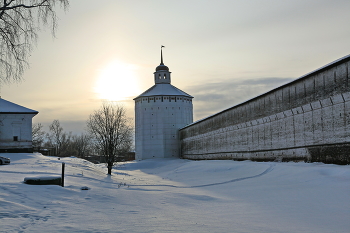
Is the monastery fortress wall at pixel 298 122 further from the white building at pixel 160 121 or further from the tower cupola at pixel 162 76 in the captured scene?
the tower cupola at pixel 162 76

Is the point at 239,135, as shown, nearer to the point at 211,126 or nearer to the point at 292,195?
the point at 211,126

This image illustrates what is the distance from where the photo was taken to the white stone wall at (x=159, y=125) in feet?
169

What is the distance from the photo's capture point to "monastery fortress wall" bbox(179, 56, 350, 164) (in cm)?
1511

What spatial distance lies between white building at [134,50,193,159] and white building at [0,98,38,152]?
63.2 feet

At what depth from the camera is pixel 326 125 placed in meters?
16.1

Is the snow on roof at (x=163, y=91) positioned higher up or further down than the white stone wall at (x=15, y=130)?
higher up

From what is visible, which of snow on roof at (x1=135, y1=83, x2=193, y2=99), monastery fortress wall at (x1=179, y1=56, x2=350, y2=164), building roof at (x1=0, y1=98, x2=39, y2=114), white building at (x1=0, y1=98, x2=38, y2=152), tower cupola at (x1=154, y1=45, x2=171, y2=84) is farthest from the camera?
tower cupola at (x1=154, y1=45, x2=171, y2=84)

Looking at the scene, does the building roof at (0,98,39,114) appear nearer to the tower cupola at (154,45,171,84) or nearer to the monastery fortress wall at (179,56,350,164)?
the monastery fortress wall at (179,56,350,164)

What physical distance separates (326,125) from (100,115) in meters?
19.5

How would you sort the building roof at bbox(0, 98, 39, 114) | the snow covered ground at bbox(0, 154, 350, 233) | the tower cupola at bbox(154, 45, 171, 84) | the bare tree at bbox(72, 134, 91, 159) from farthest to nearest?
1. the bare tree at bbox(72, 134, 91, 159)
2. the tower cupola at bbox(154, 45, 171, 84)
3. the building roof at bbox(0, 98, 39, 114)
4. the snow covered ground at bbox(0, 154, 350, 233)

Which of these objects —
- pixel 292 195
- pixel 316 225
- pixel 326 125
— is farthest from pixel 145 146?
pixel 316 225

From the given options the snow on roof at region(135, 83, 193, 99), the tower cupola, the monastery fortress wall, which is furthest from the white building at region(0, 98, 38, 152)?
the tower cupola

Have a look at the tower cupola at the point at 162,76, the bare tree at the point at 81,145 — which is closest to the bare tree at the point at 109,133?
the tower cupola at the point at 162,76

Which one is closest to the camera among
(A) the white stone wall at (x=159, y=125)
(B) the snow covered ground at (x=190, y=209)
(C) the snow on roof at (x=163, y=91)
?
(B) the snow covered ground at (x=190, y=209)
